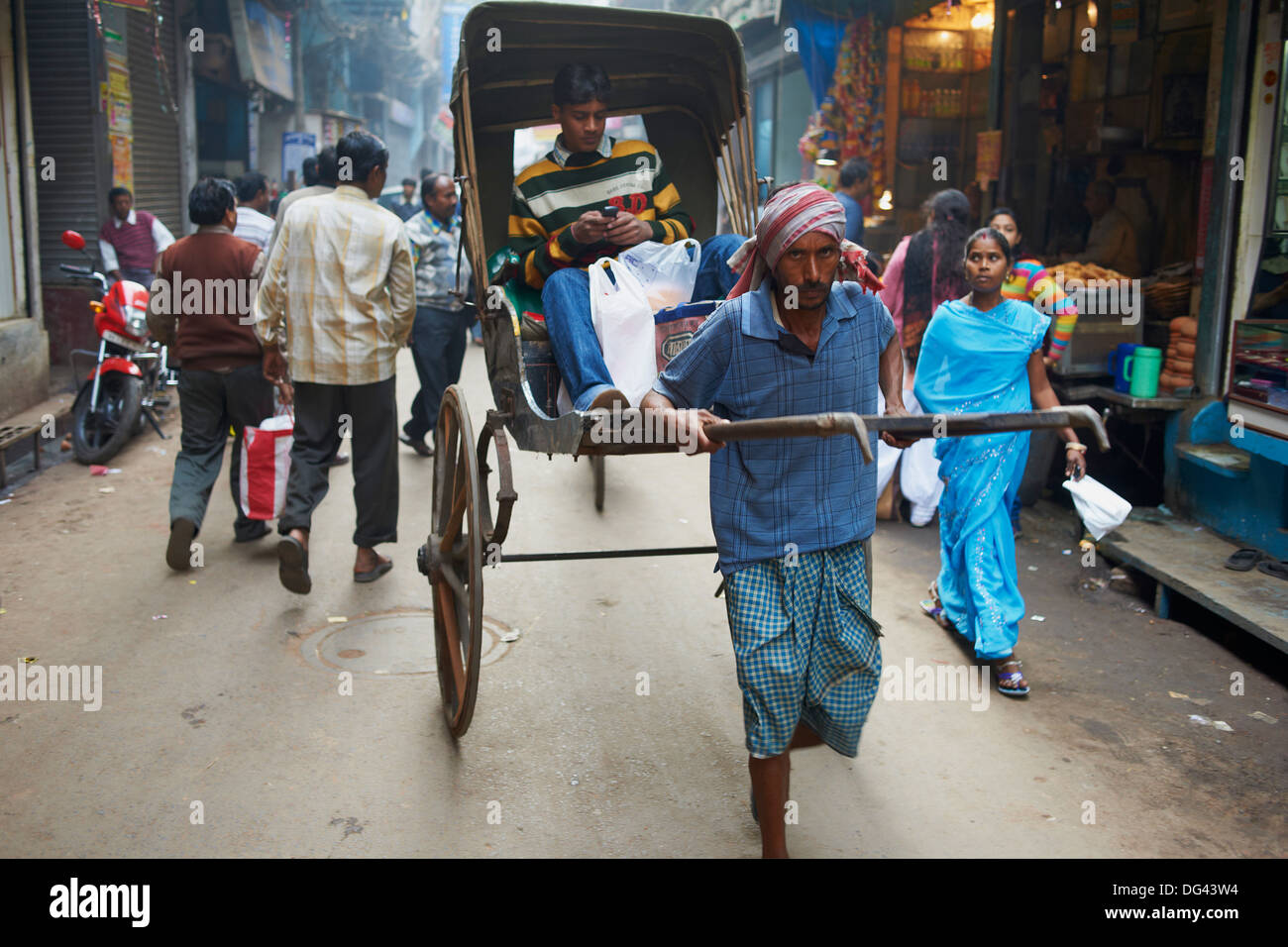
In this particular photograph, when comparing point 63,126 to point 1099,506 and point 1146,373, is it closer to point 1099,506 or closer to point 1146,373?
point 1146,373

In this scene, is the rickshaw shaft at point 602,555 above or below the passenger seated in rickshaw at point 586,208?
below

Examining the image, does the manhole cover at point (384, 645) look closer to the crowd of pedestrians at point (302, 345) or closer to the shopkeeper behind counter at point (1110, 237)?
the crowd of pedestrians at point (302, 345)

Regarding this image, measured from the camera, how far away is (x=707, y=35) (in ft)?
15.6

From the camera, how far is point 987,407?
4.69 m

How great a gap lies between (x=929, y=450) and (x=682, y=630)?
7.47ft

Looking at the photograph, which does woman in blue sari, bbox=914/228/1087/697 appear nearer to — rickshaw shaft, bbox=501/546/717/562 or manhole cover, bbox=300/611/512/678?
rickshaw shaft, bbox=501/546/717/562

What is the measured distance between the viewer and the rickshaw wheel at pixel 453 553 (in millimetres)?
3686

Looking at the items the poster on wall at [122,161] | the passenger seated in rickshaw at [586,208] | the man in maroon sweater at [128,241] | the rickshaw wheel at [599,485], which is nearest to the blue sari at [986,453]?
the passenger seated in rickshaw at [586,208]

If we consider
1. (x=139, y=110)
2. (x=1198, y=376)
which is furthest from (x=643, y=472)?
(x=139, y=110)

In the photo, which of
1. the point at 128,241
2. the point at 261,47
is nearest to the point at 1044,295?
the point at 128,241

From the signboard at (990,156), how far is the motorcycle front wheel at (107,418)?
6800mm

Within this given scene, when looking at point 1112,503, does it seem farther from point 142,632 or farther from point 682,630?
point 142,632

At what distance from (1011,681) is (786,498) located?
77.6 inches

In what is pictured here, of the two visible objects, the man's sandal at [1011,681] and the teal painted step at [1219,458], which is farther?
the teal painted step at [1219,458]
